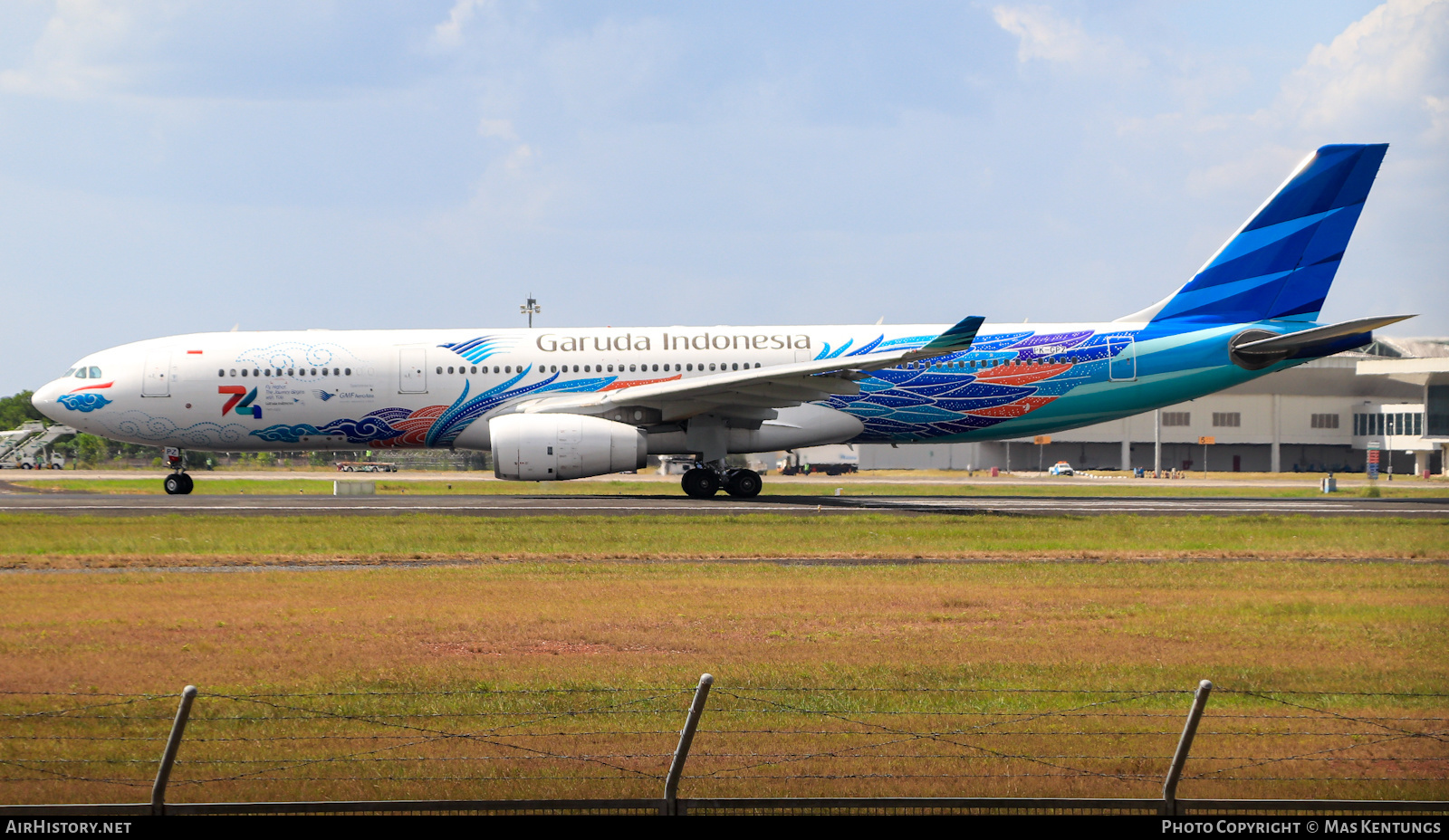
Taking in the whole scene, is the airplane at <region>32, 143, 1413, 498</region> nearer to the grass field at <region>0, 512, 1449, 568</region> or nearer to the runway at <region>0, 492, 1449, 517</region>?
the runway at <region>0, 492, 1449, 517</region>

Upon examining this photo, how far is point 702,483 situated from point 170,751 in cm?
2416

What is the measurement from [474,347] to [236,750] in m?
23.2

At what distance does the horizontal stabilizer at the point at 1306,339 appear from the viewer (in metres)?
27.2

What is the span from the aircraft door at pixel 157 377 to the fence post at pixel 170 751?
2729 centimetres

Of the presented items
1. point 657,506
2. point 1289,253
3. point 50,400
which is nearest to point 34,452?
point 50,400

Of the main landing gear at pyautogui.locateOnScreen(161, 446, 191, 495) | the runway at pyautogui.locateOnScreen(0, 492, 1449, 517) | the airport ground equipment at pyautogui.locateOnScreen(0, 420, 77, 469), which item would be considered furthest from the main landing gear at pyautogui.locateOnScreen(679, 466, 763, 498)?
the airport ground equipment at pyautogui.locateOnScreen(0, 420, 77, 469)

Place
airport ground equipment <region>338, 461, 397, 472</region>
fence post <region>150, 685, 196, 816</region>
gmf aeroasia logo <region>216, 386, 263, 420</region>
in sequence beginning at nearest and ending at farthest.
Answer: fence post <region>150, 685, 196, 816</region> < gmf aeroasia logo <region>216, 386, 263, 420</region> < airport ground equipment <region>338, 461, 397, 472</region>

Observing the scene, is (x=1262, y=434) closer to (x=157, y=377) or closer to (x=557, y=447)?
(x=557, y=447)

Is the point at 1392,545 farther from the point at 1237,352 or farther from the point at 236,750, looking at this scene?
the point at 236,750

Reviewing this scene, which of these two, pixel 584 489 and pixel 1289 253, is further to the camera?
pixel 584 489

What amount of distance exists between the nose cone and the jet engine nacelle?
12.7 metres

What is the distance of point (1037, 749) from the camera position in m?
8.09

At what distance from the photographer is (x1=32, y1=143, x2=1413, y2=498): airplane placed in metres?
29.6

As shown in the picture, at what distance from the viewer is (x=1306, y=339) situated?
28344mm
